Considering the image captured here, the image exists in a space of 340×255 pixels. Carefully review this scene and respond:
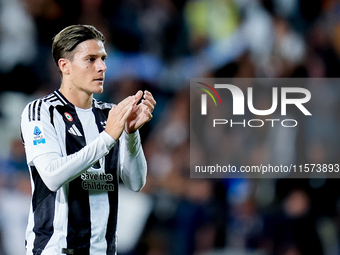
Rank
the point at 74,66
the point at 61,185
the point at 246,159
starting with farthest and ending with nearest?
the point at 246,159 → the point at 74,66 → the point at 61,185

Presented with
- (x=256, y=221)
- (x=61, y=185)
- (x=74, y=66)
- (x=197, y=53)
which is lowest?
(x=256, y=221)

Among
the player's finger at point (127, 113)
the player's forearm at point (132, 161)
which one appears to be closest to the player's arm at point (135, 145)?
the player's forearm at point (132, 161)

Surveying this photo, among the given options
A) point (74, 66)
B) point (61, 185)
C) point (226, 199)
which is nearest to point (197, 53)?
point (226, 199)

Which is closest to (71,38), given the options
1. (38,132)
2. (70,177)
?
(38,132)

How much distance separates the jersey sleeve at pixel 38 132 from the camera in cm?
230

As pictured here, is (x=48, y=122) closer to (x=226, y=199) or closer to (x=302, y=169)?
(x=226, y=199)

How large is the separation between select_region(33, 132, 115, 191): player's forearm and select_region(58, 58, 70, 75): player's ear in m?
0.56

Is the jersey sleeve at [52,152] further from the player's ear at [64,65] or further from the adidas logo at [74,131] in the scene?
the player's ear at [64,65]

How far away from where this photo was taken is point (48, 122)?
2404 mm

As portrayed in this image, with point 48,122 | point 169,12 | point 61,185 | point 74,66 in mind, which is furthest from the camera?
point 169,12

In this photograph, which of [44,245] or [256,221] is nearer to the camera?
[44,245]

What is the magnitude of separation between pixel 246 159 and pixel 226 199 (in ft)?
1.99

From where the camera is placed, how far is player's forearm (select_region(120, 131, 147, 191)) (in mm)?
2547

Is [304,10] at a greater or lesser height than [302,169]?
greater
